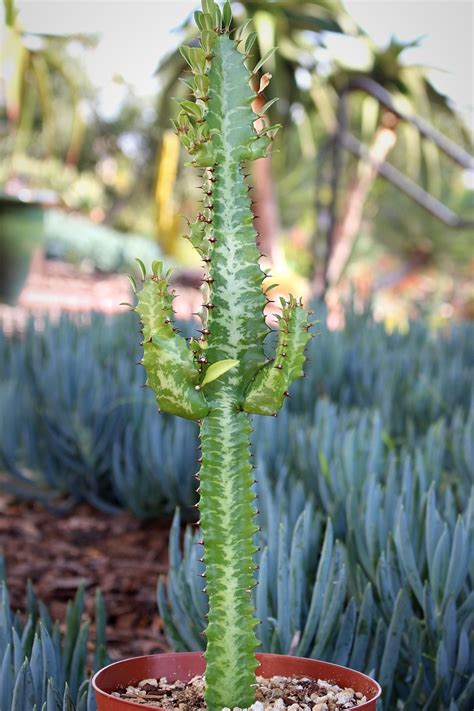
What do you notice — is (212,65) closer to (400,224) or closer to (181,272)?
(181,272)

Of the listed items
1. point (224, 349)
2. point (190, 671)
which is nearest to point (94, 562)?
point (190, 671)

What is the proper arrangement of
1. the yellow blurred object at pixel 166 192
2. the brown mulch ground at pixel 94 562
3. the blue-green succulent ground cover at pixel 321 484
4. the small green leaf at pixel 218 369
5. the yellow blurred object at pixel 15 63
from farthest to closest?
the yellow blurred object at pixel 166 192 → the yellow blurred object at pixel 15 63 → the brown mulch ground at pixel 94 562 → the blue-green succulent ground cover at pixel 321 484 → the small green leaf at pixel 218 369

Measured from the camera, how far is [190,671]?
3.58 ft

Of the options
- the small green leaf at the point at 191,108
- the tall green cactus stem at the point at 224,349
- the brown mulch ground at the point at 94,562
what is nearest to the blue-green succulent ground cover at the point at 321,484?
the brown mulch ground at the point at 94,562

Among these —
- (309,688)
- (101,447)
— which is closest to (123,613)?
(101,447)

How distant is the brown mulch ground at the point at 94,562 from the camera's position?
2273 millimetres

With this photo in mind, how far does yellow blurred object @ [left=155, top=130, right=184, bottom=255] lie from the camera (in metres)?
9.37

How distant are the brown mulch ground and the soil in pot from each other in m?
1.06

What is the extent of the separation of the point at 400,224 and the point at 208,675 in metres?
26.9

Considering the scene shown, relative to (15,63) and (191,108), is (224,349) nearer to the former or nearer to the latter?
(191,108)

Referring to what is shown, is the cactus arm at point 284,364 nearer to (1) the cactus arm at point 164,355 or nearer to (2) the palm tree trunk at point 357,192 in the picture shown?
(1) the cactus arm at point 164,355

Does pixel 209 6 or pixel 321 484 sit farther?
pixel 321 484

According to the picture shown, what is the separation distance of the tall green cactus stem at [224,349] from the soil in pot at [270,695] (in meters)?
0.03

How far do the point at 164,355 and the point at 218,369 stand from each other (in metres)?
0.06
